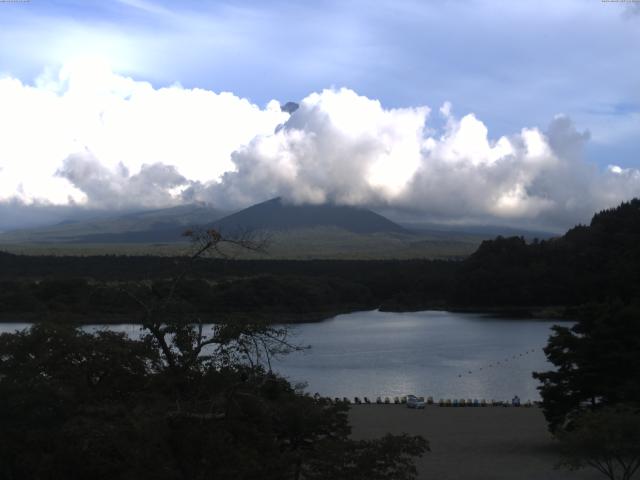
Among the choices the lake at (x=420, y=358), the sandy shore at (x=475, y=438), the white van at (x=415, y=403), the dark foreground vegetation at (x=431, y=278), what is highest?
the dark foreground vegetation at (x=431, y=278)

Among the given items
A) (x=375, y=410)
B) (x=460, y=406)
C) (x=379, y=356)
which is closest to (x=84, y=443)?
(x=375, y=410)

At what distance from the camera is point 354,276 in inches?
2425

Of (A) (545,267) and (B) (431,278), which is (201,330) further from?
(B) (431,278)

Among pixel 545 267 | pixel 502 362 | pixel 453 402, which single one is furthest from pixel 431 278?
pixel 453 402

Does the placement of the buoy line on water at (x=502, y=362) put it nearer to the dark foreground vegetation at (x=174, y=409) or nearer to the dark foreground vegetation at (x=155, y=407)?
the dark foreground vegetation at (x=174, y=409)

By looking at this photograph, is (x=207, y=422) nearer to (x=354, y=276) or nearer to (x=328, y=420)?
(x=328, y=420)

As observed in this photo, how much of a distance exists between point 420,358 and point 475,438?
591 inches

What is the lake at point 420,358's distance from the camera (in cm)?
2361

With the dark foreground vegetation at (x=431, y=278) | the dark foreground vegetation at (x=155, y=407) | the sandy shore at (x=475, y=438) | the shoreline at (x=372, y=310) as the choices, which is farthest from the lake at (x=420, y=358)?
the dark foreground vegetation at (x=155, y=407)

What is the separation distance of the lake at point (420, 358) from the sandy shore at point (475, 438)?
2924 millimetres

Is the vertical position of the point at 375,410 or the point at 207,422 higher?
the point at 207,422

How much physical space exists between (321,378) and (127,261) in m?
38.5

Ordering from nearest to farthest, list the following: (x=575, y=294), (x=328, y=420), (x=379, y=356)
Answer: (x=328, y=420) < (x=379, y=356) < (x=575, y=294)

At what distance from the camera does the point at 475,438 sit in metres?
15.0
